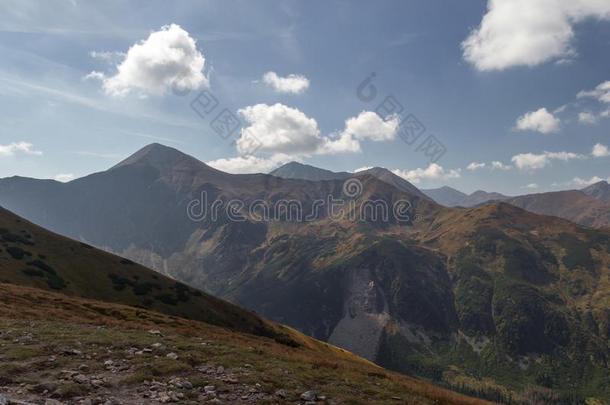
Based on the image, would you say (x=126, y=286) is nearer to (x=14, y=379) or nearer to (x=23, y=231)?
(x=23, y=231)

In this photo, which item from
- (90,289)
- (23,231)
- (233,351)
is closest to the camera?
(233,351)

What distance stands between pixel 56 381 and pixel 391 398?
539 inches

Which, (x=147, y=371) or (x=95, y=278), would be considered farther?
(x=95, y=278)

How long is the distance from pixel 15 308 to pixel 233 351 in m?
21.9

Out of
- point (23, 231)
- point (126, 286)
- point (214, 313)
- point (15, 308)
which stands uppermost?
point (23, 231)

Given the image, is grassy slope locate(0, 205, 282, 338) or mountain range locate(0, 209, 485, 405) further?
grassy slope locate(0, 205, 282, 338)

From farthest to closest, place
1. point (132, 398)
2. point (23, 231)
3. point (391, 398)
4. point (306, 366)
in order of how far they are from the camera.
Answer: point (23, 231)
point (306, 366)
point (391, 398)
point (132, 398)

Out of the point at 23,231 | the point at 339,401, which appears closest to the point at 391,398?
the point at 339,401

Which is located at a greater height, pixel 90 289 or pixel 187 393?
pixel 187 393

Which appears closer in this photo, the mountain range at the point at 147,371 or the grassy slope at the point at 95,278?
the mountain range at the point at 147,371

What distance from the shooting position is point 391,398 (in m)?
18.3

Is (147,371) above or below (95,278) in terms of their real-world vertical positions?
above

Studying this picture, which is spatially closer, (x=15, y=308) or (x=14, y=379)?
(x=14, y=379)

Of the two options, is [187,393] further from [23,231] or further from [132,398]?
[23,231]
